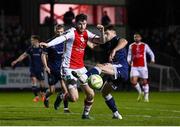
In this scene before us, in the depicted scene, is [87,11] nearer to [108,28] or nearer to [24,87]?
[24,87]

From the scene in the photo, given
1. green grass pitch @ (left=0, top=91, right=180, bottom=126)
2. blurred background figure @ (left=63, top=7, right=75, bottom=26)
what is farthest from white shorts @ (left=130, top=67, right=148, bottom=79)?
blurred background figure @ (left=63, top=7, right=75, bottom=26)

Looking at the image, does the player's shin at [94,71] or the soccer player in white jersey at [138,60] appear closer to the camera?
the player's shin at [94,71]

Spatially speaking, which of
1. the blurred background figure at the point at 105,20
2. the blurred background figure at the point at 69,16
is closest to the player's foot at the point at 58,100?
the blurred background figure at the point at 69,16

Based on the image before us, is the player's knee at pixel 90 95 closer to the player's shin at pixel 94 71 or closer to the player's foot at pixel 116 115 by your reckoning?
the player's shin at pixel 94 71

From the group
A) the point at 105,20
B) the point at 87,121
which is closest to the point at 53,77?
the point at 87,121

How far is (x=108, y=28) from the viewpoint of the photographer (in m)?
17.4

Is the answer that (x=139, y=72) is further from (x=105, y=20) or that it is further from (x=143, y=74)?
(x=105, y=20)

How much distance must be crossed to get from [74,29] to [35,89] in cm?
1072

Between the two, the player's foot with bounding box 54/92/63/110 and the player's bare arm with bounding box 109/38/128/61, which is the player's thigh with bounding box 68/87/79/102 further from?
the player's foot with bounding box 54/92/63/110

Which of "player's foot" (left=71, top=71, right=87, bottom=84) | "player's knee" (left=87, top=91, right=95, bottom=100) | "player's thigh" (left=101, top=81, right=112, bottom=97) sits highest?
"player's foot" (left=71, top=71, right=87, bottom=84)

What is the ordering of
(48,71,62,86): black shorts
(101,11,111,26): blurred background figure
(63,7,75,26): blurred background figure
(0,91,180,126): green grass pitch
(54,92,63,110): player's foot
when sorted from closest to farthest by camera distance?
(0,91,180,126): green grass pitch
(54,92,63,110): player's foot
(48,71,62,86): black shorts
(63,7,75,26): blurred background figure
(101,11,111,26): blurred background figure

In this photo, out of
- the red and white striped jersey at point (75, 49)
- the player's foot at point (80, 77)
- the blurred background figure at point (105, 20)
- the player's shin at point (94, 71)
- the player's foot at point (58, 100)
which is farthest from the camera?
the blurred background figure at point (105, 20)

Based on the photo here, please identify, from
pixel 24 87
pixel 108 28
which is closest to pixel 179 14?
pixel 24 87

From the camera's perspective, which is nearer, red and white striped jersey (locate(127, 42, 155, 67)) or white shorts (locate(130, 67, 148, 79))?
white shorts (locate(130, 67, 148, 79))
